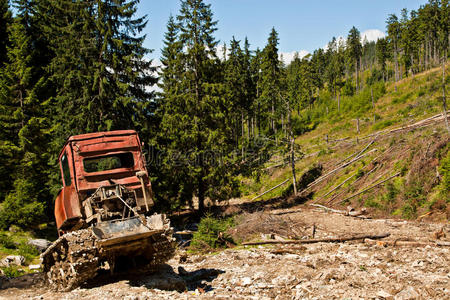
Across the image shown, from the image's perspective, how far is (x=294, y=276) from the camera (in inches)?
345

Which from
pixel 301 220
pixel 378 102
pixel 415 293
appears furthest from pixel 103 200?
pixel 378 102

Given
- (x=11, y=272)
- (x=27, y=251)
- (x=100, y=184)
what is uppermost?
(x=100, y=184)

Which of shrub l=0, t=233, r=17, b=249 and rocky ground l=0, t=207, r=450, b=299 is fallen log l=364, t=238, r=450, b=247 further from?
shrub l=0, t=233, r=17, b=249

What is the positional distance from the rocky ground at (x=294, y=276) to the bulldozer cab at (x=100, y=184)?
1.83 meters

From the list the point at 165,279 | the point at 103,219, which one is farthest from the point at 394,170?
the point at 103,219

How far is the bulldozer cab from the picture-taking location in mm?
9148

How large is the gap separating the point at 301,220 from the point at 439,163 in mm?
7284

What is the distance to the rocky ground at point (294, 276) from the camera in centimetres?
741

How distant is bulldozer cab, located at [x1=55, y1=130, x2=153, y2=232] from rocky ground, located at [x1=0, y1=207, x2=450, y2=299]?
1829mm

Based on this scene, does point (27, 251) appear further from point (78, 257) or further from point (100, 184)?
point (78, 257)

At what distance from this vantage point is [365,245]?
11.5 meters

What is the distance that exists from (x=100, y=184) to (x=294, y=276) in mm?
5938

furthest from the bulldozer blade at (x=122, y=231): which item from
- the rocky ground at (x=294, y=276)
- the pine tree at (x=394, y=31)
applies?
the pine tree at (x=394, y=31)

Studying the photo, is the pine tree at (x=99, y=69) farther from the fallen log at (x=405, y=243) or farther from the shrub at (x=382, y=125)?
the shrub at (x=382, y=125)
